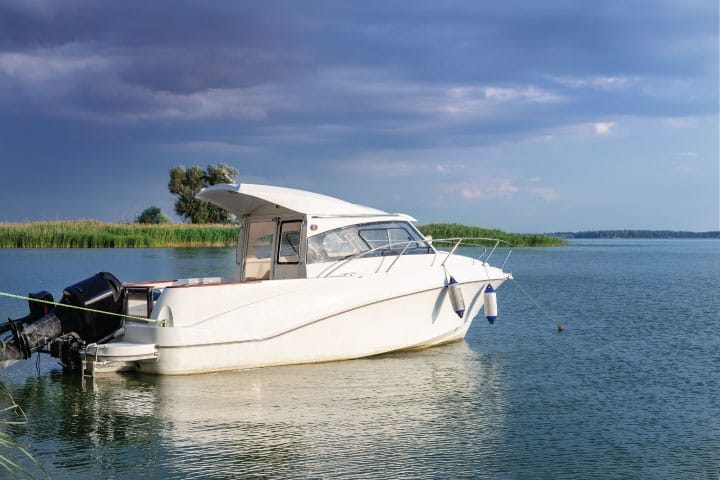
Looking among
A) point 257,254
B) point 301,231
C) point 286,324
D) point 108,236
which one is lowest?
point 286,324

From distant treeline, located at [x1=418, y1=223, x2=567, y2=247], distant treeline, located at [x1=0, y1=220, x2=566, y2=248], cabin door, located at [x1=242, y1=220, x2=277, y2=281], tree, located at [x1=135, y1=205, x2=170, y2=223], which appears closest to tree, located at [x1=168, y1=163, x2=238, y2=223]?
tree, located at [x1=135, y1=205, x2=170, y2=223]

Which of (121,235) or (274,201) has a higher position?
(274,201)

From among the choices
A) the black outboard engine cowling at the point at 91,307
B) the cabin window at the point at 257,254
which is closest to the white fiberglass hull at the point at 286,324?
the black outboard engine cowling at the point at 91,307

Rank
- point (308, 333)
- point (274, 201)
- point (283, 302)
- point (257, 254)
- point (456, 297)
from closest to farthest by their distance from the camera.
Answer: point (283, 302) → point (308, 333) → point (274, 201) → point (456, 297) → point (257, 254)

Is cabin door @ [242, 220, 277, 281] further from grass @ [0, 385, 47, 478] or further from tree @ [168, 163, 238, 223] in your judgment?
tree @ [168, 163, 238, 223]

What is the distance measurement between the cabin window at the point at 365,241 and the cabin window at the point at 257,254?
130 cm

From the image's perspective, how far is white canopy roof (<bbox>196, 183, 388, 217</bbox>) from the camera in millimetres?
11172

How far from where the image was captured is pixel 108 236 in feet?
161

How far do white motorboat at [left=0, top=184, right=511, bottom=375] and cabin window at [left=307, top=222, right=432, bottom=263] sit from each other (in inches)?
0.7

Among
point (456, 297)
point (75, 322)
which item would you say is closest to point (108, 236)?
point (75, 322)

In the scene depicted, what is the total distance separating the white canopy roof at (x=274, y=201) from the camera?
11.2 meters

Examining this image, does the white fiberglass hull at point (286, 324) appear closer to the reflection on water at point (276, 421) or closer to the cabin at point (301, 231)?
the reflection on water at point (276, 421)

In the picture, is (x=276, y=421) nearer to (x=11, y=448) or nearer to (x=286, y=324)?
(x=286, y=324)

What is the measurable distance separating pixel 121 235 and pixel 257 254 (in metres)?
39.3
